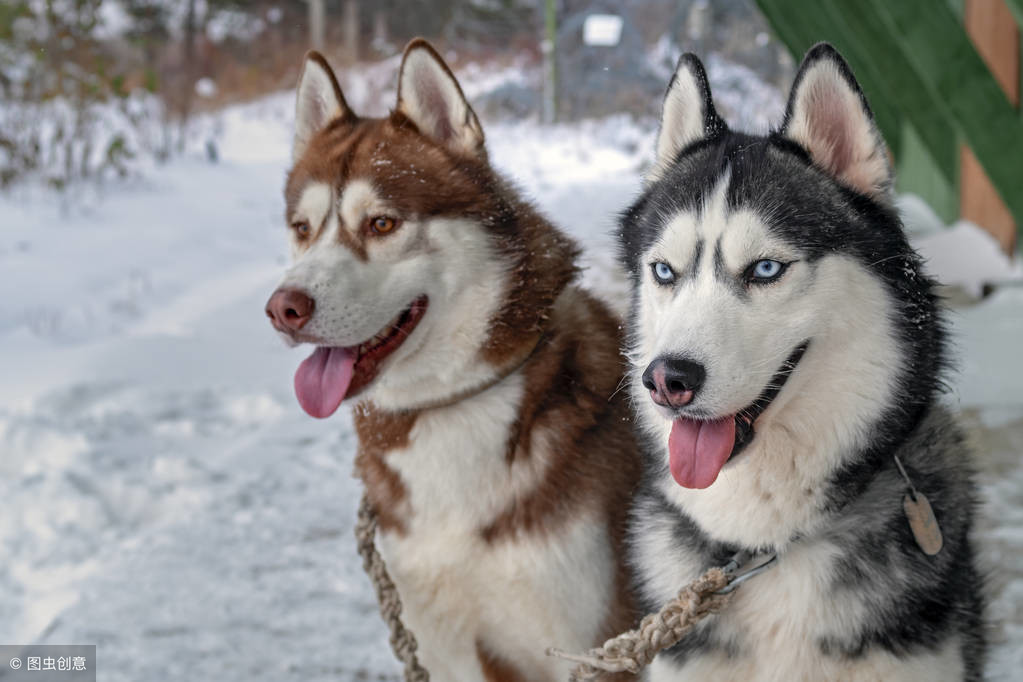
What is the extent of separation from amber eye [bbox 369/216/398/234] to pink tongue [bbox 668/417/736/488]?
938 mm

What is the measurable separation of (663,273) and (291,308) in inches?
33.0

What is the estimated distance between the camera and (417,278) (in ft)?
7.46

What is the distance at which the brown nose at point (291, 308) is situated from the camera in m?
2.12

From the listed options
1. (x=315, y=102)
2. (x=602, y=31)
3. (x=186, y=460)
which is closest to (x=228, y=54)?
(x=602, y=31)

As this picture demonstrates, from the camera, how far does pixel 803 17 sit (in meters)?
7.86

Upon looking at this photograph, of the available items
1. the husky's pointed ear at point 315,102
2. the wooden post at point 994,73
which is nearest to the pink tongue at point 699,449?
the husky's pointed ear at point 315,102

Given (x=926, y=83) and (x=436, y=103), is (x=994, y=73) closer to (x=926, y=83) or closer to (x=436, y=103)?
(x=926, y=83)

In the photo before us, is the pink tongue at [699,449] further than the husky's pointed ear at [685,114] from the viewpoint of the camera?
No

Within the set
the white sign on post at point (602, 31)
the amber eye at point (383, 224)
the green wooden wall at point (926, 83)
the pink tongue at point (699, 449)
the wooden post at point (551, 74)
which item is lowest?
the pink tongue at point (699, 449)

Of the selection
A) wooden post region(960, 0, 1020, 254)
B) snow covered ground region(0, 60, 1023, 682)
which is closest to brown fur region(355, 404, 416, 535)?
snow covered ground region(0, 60, 1023, 682)

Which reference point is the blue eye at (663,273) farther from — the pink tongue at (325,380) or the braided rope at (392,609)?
the braided rope at (392,609)

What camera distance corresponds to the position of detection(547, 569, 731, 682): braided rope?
1763mm

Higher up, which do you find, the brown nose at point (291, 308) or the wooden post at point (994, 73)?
the wooden post at point (994, 73)

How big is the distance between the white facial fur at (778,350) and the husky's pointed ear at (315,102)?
3.99 feet
